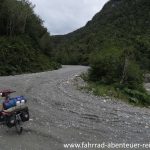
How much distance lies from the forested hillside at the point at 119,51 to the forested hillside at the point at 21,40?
8.37 m

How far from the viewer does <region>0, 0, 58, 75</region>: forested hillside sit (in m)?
42.5

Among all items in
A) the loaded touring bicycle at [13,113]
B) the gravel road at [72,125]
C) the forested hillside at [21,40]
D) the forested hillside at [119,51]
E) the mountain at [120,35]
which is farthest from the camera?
the mountain at [120,35]

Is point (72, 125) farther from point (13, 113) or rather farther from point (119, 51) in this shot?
point (119, 51)

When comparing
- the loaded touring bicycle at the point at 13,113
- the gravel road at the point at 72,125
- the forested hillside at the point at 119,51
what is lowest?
the gravel road at the point at 72,125

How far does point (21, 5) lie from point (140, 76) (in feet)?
109

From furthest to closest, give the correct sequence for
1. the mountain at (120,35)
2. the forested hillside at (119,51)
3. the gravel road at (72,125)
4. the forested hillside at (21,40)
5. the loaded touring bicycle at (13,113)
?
the mountain at (120,35)
the forested hillside at (21,40)
the forested hillside at (119,51)
the loaded touring bicycle at (13,113)
the gravel road at (72,125)

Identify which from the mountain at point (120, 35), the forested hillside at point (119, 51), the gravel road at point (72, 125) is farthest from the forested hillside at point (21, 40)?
the mountain at point (120, 35)

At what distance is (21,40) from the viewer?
170 feet

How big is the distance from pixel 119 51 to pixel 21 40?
1005 inches

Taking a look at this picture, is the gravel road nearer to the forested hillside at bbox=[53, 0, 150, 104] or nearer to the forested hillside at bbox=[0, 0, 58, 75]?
the forested hillside at bbox=[53, 0, 150, 104]

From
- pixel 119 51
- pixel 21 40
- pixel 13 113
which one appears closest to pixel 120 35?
pixel 21 40

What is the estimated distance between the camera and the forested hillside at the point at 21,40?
42494 millimetres

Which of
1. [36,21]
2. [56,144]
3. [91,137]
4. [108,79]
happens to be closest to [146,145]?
[91,137]

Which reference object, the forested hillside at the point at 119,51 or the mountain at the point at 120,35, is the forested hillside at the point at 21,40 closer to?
the forested hillside at the point at 119,51
